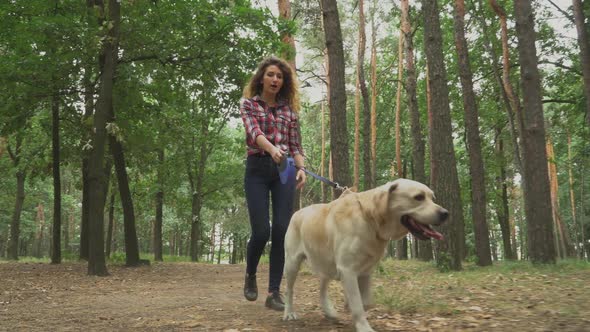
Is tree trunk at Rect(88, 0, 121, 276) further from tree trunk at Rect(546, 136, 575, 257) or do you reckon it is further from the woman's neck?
tree trunk at Rect(546, 136, 575, 257)

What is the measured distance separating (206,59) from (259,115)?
821cm

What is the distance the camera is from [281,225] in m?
4.96

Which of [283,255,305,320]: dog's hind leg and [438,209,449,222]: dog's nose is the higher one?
[438,209,449,222]: dog's nose

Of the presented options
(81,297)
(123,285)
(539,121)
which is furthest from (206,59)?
(539,121)

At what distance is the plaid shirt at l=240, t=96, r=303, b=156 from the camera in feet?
15.6

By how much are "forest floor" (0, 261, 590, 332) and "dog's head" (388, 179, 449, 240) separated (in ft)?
3.07

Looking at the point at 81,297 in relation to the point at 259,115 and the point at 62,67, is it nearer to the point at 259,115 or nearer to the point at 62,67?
the point at 259,115

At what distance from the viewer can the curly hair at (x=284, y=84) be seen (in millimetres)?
5137

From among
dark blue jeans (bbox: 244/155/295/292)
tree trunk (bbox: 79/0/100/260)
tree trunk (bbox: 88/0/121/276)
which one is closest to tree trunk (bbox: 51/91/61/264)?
tree trunk (bbox: 79/0/100/260)

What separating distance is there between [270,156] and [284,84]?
2.92ft

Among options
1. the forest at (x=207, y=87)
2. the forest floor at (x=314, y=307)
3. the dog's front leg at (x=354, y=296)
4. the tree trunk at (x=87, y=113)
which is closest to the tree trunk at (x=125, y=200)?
the forest at (x=207, y=87)

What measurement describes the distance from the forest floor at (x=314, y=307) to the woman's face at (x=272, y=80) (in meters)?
2.32

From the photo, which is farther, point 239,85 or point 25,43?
point 239,85

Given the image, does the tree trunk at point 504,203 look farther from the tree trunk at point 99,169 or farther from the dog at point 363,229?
the dog at point 363,229
